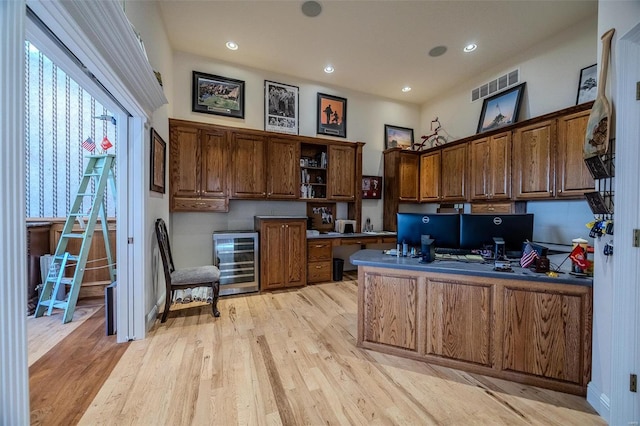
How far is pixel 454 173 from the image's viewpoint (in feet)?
14.6

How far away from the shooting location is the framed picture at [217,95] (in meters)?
3.96

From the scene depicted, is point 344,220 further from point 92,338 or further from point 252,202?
point 92,338

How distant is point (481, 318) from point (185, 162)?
3947 mm

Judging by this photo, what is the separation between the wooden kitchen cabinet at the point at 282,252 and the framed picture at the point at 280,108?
1722 millimetres

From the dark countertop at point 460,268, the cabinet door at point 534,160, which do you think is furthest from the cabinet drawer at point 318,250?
the cabinet door at point 534,160

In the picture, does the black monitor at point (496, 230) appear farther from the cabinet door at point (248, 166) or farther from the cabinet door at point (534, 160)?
the cabinet door at point (248, 166)

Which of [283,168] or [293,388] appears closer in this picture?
[293,388]

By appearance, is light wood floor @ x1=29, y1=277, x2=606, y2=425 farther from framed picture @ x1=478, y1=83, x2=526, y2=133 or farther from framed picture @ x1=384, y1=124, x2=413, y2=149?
framed picture @ x1=384, y1=124, x2=413, y2=149

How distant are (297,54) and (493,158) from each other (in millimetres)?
3419

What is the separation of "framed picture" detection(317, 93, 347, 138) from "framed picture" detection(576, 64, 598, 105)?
3.36 m

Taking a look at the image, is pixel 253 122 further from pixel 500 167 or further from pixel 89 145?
pixel 500 167

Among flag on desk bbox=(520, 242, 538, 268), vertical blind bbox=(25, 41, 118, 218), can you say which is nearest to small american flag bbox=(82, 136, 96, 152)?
vertical blind bbox=(25, 41, 118, 218)

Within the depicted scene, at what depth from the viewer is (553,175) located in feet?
10.2

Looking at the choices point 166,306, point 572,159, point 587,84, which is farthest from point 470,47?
point 166,306
